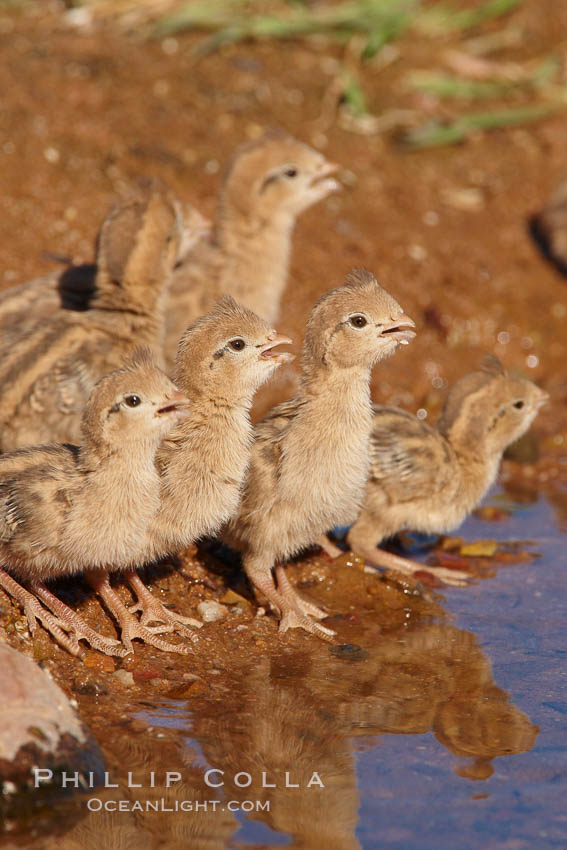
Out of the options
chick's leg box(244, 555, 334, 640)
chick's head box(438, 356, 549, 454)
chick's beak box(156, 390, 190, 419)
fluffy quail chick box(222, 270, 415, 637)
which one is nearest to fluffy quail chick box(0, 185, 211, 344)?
fluffy quail chick box(222, 270, 415, 637)

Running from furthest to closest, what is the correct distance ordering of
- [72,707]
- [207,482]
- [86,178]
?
[86,178] → [207,482] → [72,707]

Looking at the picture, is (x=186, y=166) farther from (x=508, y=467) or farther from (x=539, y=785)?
(x=539, y=785)

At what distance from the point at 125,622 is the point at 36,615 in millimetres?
451

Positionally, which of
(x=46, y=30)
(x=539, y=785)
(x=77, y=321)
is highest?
(x=46, y=30)

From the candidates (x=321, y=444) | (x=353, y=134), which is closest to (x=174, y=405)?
(x=321, y=444)

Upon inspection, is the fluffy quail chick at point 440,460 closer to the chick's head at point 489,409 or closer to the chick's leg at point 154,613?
Answer: the chick's head at point 489,409

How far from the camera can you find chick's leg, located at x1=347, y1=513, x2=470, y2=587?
7332 mm

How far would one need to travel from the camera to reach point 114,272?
751 cm

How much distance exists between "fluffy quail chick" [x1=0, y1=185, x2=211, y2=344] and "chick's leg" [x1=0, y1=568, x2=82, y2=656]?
5.82 ft

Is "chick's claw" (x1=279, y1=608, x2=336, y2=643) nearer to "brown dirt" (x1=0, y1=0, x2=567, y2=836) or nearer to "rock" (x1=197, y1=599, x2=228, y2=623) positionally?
"rock" (x1=197, y1=599, x2=228, y2=623)

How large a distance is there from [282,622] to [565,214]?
6614 millimetres

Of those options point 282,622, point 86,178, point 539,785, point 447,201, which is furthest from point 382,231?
point 539,785

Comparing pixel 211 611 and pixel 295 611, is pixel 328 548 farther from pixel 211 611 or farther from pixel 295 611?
pixel 211 611

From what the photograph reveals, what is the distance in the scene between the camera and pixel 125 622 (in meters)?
6.02
